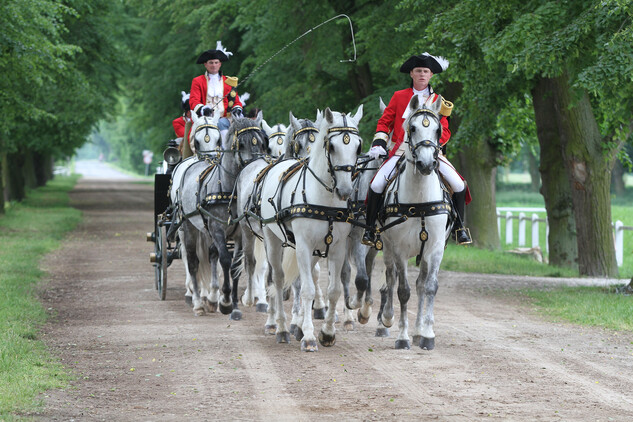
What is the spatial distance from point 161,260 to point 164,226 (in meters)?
0.49

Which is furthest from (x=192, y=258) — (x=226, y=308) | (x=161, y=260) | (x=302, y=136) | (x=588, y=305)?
(x=588, y=305)

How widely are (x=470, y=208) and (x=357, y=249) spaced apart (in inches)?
546

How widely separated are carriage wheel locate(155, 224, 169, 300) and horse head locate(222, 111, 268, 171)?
2186 millimetres

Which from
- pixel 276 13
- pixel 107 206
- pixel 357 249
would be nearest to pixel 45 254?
pixel 276 13

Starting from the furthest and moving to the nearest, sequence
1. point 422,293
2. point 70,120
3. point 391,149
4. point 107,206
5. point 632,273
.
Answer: point 107,206 → point 70,120 → point 632,273 → point 391,149 → point 422,293

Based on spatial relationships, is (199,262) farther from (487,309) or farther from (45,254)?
(45,254)

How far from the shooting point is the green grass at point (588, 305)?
11.8 meters

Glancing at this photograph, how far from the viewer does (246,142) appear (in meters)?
12.1

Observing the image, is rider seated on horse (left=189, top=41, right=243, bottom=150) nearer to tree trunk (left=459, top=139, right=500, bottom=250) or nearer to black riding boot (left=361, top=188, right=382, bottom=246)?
black riding boot (left=361, top=188, right=382, bottom=246)

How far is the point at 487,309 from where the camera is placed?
524 inches

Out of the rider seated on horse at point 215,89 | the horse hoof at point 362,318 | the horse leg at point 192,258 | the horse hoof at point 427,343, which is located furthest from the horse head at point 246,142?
the horse hoof at point 427,343

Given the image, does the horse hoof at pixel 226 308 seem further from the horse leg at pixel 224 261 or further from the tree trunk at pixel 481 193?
the tree trunk at pixel 481 193

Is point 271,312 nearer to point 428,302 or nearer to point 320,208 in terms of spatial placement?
point 320,208

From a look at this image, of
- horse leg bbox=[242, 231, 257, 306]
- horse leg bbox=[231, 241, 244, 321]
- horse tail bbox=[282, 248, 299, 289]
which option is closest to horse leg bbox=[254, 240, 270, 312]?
horse leg bbox=[242, 231, 257, 306]
